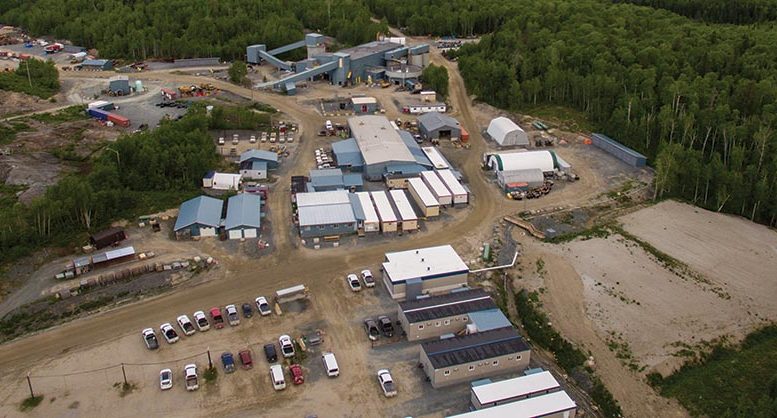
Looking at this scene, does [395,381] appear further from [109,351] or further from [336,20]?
[336,20]

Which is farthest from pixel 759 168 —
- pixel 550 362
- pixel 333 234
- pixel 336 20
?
pixel 336 20

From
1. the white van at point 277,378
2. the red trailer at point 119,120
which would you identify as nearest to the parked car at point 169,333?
the white van at point 277,378

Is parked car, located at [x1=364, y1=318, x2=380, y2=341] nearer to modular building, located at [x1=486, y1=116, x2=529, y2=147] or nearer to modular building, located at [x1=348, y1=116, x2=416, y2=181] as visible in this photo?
modular building, located at [x1=348, y1=116, x2=416, y2=181]

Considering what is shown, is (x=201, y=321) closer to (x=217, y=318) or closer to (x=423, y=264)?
(x=217, y=318)

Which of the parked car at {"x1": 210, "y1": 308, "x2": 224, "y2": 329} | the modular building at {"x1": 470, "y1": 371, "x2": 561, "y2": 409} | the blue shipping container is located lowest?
the modular building at {"x1": 470, "y1": 371, "x2": 561, "y2": 409}

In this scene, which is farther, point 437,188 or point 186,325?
point 437,188

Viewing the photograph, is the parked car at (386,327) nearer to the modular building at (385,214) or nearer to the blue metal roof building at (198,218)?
the modular building at (385,214)

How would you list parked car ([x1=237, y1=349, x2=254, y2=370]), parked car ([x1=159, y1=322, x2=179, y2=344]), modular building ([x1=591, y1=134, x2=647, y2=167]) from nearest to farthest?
parked car ([x1=237, y1=349, x2=254, y2=370]) → parked car ([x1=159, y1=322, x2=179, y2=344]) → modular building ([x1=591, y1=134, x2=647, y2=167])

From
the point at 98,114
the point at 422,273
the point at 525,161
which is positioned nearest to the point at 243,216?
the point at 422,273

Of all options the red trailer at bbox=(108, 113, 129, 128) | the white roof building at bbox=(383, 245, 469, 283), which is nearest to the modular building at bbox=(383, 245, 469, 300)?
the white roof building at bbox=(383, 245, 469, 283)
